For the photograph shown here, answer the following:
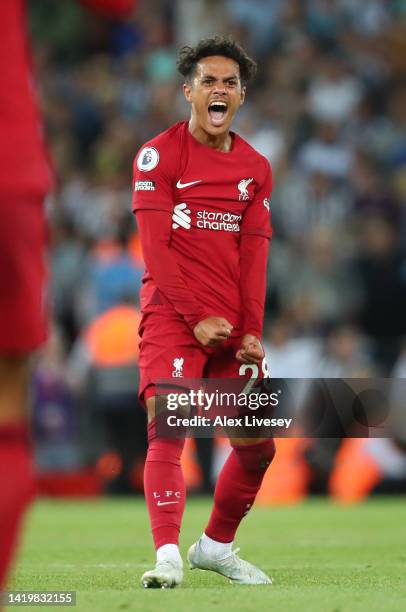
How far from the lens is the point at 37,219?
139 inches

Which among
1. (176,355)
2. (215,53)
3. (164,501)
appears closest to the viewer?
(164,501)

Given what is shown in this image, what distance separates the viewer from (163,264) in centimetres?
581

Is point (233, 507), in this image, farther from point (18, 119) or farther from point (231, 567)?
point (18, 119)

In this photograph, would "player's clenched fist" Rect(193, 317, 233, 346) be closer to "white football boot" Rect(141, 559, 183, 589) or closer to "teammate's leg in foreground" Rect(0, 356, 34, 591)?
"white football boot" Rect(141, 559, 183, 589)

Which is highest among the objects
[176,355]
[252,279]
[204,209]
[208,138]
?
[208,138]

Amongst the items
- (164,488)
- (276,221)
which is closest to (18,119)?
(164,488)

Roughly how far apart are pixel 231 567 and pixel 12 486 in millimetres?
2630

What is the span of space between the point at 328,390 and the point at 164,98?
8.92 metres

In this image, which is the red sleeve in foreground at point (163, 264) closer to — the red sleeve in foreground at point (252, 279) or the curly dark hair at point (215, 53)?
the red sleeve in foreground at point (252, 279)

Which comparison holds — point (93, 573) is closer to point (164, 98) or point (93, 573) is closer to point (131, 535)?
point (131, 535)

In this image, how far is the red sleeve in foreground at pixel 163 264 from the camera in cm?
578

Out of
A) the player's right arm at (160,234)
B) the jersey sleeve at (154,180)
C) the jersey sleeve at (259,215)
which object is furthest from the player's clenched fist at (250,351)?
the jersey sleeve at (154,180)

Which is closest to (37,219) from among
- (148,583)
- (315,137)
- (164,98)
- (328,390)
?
(148,583)

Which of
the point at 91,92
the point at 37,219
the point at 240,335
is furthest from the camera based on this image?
the point at 91,92
